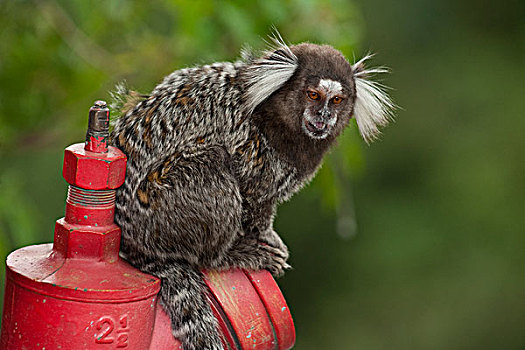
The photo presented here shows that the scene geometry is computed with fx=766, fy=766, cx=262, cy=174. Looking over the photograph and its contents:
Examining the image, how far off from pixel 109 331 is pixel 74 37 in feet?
6.11

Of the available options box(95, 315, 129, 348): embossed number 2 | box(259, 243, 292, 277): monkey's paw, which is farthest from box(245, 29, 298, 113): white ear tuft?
box(95, 315, 129, 348): embossed number 2

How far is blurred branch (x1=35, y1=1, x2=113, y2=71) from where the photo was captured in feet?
10.1

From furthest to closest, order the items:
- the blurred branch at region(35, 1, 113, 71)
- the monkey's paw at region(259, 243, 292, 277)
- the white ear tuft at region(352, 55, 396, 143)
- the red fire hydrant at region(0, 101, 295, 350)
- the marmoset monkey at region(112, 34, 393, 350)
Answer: the blurred branch at region(35, 1, 113, 71) < the white ear tuft at region(352, 55, 396, 143) < the monkey's paw at region(259, 243, 292, 277) < the marmoset monkey at region(112, 34, 393, 350) < the red fire hydrant at region(0, 101, 295, 350)

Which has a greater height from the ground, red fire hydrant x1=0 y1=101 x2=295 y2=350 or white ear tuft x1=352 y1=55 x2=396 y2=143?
white ear tuft x1=352 y1=55 x2=396 y2=143

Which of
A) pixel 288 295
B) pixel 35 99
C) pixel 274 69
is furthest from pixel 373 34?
pixel 274 69

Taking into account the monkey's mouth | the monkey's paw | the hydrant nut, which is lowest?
the monkey's paw

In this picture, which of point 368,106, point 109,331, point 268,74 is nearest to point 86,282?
point 109,331

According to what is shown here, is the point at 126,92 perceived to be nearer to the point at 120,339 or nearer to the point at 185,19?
Answer: the point at 185,19

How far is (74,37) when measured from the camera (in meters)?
3.21

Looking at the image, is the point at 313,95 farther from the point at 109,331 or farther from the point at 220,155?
the point at 109,331

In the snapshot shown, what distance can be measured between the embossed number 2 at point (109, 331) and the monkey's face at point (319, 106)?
2.72ft

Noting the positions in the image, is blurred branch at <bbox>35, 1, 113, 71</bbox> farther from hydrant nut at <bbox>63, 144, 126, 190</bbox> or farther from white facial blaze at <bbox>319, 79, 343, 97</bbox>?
hydrant nut at <bbox>63, 144, 126, 190</bbox>

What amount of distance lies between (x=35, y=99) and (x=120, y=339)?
6.07 feet

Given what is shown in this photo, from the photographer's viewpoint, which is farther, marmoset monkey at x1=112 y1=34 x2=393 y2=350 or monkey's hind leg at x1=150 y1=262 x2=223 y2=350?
marmoset monkey at x1=112 y1=34 x2=393 y2=350
